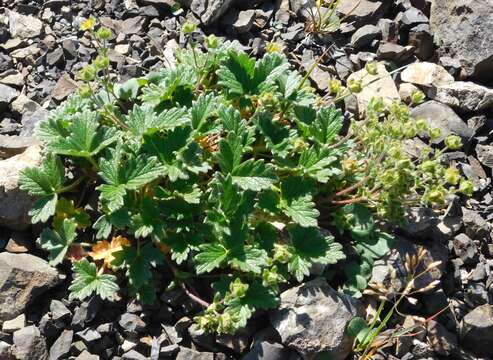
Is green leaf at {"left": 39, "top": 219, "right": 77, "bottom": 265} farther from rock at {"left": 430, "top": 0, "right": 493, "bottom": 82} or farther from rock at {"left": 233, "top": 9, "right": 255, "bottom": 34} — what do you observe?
rock at {"left": 430, "top": 0, "right": 493, "bottom": 82}

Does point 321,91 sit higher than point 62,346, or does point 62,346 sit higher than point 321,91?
point 321,91

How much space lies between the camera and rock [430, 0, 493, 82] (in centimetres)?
477

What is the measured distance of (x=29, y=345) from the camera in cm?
364

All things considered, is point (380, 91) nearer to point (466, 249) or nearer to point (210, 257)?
point (466, 249)

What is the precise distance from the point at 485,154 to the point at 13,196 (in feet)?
9.54

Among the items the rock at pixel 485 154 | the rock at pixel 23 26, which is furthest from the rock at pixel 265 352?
the rock at pixel 23 26

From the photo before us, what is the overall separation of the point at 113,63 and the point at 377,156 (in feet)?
6.54

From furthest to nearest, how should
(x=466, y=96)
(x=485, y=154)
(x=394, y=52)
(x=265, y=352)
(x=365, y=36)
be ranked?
(x=365, y=36) → (x=394, y=52) → (x=466, y=96) → (x=485, y=154) → (x=265, y=352)

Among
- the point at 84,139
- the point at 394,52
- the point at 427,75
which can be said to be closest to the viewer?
the point at 84,139

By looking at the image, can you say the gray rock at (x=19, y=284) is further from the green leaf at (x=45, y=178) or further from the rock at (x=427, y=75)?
the rock at (x=427, y=75)

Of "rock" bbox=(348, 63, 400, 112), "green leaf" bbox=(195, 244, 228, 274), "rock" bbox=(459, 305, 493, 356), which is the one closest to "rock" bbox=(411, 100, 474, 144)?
"rock" bbox=(348, 63, 400, 112)

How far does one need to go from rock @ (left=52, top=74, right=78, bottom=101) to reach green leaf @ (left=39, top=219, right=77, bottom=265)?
3.69 feet

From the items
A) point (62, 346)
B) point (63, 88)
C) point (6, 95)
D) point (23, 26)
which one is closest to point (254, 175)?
point (62, 346)

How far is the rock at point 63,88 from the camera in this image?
4633 mm
